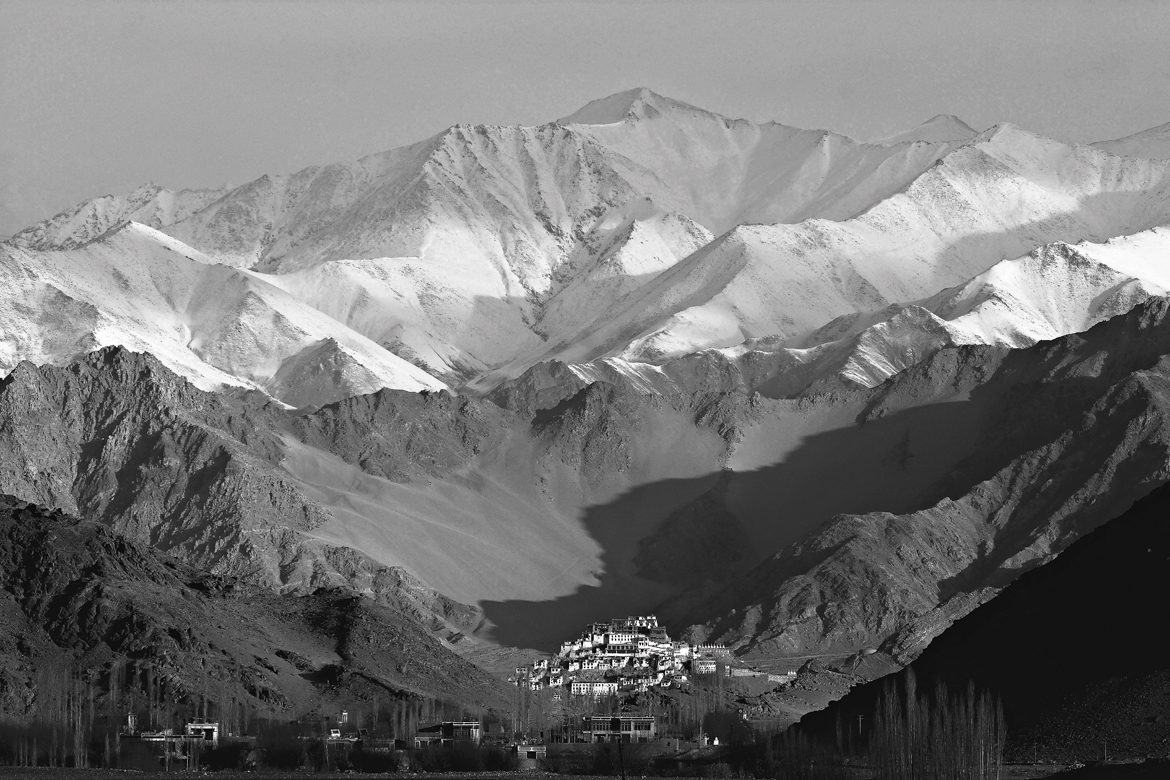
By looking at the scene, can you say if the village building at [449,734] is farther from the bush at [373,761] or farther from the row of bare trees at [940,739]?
the row of bare trees at [940,739]

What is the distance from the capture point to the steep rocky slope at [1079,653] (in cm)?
12106

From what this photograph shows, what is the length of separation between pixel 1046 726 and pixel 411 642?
81.3 metres

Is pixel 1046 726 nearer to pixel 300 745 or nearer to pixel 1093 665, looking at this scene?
pixel 1093 665

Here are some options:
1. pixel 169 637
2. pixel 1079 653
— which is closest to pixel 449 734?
pixel 169 637

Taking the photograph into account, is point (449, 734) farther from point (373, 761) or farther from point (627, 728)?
point (627, 728)

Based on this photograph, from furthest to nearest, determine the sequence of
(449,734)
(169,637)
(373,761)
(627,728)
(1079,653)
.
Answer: (627,728), (169,637), (449,734), (373,761), (1079,653)

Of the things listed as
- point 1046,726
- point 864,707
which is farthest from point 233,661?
point 1046,726

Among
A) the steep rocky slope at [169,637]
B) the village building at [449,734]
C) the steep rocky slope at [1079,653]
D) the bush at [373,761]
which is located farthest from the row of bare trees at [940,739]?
the steep rocky slope at [169,637]

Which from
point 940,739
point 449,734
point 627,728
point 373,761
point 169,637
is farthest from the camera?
point 627,728

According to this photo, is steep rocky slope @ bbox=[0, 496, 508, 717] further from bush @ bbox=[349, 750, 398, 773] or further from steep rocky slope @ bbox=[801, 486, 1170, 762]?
steep rocky slope @ bbox=[801, 486, 1170, 762]

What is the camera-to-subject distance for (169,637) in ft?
559

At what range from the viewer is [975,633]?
13788 centimetres

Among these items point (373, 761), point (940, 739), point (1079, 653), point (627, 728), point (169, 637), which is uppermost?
point (169, 637)

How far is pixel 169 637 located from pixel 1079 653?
65920 mm
